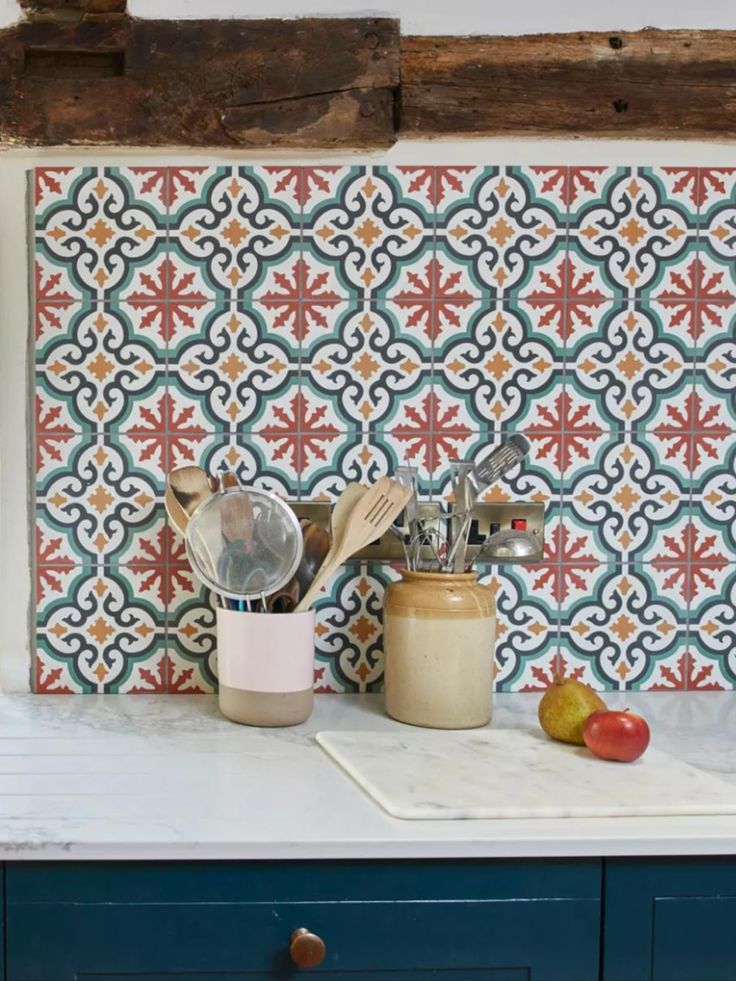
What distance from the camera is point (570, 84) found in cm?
149

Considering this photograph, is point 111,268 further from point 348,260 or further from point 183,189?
point 348,260

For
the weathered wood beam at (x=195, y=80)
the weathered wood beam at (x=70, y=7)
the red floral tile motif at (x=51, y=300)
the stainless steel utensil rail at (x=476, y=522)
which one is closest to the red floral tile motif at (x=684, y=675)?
the stainless steel utensil rail at (x=476, y=522)

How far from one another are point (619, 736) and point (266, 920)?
46 cm

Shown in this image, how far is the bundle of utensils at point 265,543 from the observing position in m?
1.28

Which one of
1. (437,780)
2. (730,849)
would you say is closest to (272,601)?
(437,780)

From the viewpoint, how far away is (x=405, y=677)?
4.28 feet

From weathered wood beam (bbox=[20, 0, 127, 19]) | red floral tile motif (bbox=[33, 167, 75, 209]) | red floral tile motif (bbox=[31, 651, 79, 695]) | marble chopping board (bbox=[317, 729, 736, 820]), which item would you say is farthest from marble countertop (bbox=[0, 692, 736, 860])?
weathered wood beam (bbox=[20, 0, 127, 19])

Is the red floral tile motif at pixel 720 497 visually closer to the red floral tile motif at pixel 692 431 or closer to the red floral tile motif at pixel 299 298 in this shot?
the red floral tile motif at pixel 692 431

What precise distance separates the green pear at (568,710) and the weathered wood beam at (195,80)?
2.91ft

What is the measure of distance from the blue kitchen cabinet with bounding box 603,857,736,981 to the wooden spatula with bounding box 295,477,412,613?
0.53m


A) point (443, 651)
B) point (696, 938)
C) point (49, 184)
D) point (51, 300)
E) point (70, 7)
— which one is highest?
point (70, 7)

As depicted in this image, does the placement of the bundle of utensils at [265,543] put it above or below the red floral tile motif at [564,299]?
below

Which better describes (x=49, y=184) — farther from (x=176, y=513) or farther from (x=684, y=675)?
(x=684, y=675)

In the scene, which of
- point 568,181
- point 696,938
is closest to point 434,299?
point 568,181
